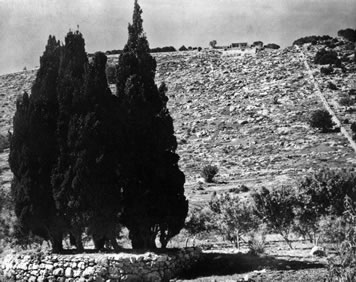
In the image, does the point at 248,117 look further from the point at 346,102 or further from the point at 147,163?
the point at 147,163

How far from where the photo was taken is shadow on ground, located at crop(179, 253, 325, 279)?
1770 cm

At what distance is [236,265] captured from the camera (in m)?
18.5

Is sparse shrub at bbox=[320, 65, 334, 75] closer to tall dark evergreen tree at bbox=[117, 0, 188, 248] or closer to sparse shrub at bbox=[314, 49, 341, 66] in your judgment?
sparse shrub at bbox=[314, 49, 341, 66]

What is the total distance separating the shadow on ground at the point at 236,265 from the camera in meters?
17.7

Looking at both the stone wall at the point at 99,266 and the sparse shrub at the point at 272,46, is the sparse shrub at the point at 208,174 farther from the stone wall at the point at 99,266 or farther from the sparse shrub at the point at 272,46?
the sparse shrub at the point at 272,46

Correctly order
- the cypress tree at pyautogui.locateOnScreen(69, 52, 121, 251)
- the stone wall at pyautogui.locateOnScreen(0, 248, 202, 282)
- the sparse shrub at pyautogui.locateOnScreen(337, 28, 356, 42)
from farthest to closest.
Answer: the sparse shrub at pyautogui.locateOnScreen(337, 28, 356, 42), the cypress tree at pyautogui.locateOnScreen(69, 52, 121, 251), the stone wall at pyautogui.locateOnScreen(0, 248, 202, 282)

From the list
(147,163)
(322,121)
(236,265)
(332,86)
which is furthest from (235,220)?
(332,86)

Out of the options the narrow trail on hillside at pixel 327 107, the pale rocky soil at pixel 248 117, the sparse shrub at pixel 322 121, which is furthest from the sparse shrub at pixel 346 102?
the sparse shrub at pixel 322 121

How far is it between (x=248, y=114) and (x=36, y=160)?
51257 millimetres

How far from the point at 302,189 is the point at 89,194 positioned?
38.8 ft

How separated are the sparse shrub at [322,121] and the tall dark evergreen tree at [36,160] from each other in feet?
139

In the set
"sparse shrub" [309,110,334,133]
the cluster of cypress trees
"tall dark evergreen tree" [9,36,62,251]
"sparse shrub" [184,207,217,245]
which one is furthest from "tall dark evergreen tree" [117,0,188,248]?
"sparse shrub" [309,110,334,133]

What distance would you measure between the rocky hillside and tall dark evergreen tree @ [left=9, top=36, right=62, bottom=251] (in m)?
22.0

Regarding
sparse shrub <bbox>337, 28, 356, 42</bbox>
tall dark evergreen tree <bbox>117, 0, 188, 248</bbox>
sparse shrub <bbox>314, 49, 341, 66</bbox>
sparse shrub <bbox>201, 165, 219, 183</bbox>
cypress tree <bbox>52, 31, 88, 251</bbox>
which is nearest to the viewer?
cypress tree <bbox>52, 31, 88, 251</bbox>
